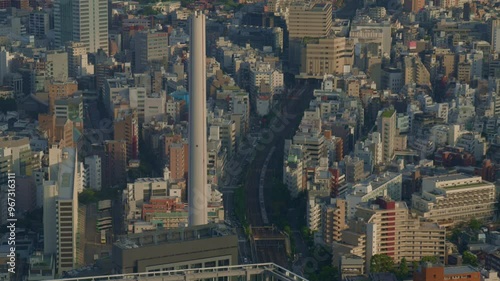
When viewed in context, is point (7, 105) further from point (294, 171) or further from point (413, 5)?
point (413, 5)

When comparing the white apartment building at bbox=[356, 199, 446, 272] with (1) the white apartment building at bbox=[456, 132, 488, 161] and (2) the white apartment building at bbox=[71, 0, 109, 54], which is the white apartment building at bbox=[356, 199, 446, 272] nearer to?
(1) the white apartment building at bbox=[456, 132, 488, 161]

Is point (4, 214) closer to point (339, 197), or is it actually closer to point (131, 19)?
point (339, 197)

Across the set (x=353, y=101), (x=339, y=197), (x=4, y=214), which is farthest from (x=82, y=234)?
(x=353, y=101)

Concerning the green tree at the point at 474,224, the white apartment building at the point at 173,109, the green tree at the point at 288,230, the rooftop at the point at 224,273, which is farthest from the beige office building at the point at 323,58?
the rooftop at the point at 224,273

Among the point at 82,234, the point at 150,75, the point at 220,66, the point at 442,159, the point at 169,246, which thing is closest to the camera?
the point at 169,246

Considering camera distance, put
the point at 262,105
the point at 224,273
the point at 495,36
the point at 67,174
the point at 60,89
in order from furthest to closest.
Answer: the point at 495,36 → the point at 60,89 → the point at 262,105 → the point at 67,174 → the point at 224,273

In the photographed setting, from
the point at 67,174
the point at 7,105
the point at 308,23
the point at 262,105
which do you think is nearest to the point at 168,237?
the point at 67,174

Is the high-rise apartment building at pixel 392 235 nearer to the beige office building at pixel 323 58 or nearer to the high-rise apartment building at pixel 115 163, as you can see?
the high-rise apartment building at pixel 115 163
